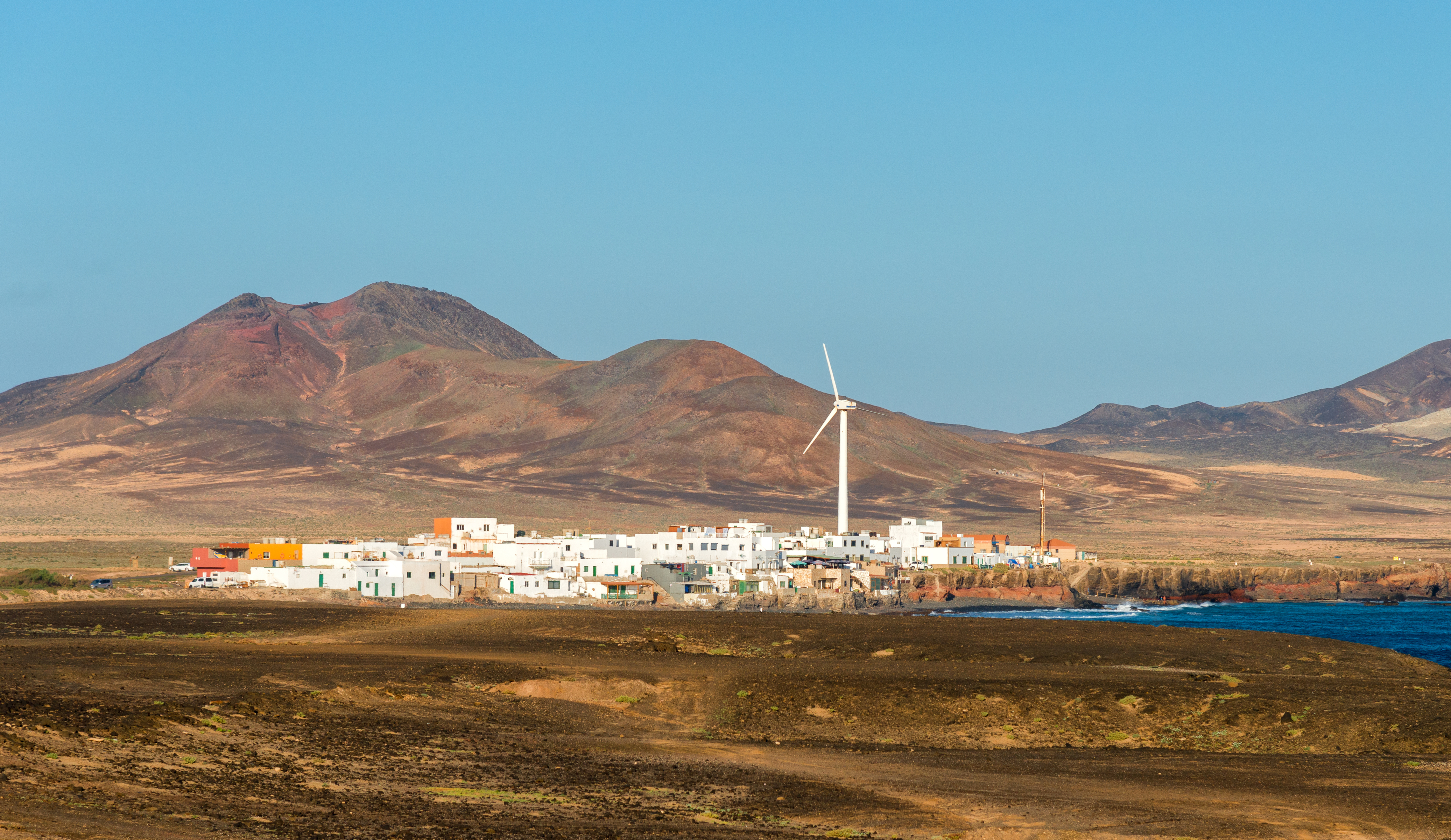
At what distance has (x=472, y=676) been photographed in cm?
4553

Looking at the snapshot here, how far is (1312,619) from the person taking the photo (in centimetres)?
12006

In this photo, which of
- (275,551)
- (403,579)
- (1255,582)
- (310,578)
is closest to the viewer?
(403,579)

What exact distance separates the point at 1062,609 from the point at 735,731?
9342cm

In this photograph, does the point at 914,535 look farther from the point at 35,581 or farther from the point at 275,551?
the point at 35,581

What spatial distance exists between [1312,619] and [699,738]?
93.6m

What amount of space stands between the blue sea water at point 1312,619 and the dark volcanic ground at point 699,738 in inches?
1394

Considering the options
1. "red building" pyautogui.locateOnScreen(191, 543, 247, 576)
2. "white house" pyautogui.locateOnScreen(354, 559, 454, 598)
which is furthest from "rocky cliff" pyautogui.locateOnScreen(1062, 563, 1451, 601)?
"red building" pyautogui.locateOnScreen(191, 543, 247, 576)

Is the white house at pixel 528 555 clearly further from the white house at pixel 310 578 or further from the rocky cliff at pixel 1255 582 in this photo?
the rocky cliff at pixel 1255 582

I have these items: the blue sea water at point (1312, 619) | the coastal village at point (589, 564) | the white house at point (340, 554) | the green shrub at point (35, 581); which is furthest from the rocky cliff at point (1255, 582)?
the green shrub at point (35, 581)

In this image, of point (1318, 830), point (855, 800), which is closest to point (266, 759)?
point (855, 800)

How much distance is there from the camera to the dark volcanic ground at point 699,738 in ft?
87.6

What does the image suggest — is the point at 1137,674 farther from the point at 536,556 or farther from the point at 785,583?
the point at 536,556

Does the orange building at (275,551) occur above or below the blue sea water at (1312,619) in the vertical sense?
above

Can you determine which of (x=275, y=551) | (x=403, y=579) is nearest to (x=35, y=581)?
(x=403, y=579)
